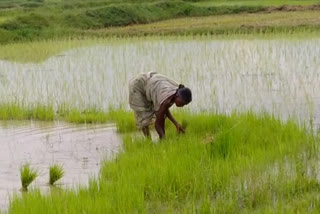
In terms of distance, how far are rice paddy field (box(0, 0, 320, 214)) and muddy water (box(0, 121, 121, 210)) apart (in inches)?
0.7

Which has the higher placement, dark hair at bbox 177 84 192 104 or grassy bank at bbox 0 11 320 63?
dark hair at bbox 177 84 192 104

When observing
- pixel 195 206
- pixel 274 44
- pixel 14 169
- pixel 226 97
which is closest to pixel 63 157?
pixel 14 169

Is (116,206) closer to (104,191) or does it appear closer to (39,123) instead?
(104,191)

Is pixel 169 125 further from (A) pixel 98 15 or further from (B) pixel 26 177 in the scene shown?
(A) pixel 98 15

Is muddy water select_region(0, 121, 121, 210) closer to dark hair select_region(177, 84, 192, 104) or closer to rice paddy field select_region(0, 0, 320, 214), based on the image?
rice paddy field select_region(0, 0, 320, 214)

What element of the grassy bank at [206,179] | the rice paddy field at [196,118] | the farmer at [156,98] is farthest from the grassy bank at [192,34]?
the grassy bank at [206,179]

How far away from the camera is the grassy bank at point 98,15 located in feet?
51.3

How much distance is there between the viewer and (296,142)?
4980 mm

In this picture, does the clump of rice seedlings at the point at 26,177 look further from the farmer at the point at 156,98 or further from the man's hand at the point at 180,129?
the man's hand at the point at 180,129

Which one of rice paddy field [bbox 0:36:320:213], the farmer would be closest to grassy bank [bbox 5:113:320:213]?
rice paddy field [bbox 0:36:320:213]

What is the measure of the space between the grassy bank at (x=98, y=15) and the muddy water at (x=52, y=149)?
864 centimetres

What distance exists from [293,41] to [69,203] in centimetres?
859

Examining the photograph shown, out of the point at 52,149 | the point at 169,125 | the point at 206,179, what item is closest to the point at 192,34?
the point at 169,125

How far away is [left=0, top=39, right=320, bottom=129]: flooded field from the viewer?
739 centimetres
